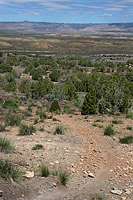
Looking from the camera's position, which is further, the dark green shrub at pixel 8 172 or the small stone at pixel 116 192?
the small stone at pixel 116 192

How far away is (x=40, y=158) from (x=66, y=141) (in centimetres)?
260

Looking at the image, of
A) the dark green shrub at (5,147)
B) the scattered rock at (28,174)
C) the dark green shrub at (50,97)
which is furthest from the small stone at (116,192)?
the dark green shrub at (50,97)

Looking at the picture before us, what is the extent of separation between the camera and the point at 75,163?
918 centimetres

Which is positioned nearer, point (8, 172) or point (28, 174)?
point (8, 172)

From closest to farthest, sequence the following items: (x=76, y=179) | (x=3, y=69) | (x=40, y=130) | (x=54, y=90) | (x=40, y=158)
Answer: (x=76, y=179)
(x=40, y=158)
(x=40, y=130)
(x=54, y=90)
(x=3, y=69)

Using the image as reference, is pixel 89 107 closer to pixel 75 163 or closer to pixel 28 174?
pixel 75 163

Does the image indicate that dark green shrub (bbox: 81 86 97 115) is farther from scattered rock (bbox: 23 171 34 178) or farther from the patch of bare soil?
scattered rock (bbox: 23 171 34 178)

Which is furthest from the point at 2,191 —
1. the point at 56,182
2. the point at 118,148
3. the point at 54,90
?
the point at 54,90

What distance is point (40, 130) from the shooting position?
43.3 feet

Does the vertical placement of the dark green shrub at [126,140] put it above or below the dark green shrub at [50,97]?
above

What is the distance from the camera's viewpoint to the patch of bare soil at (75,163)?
6951mm

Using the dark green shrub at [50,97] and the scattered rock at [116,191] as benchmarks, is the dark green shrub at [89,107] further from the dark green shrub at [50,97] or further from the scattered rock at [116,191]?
the scattered rock at [116,191]

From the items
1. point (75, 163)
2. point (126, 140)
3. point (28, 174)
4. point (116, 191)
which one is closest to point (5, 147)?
point (28, 174)

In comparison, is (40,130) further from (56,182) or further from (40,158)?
(56,182)
